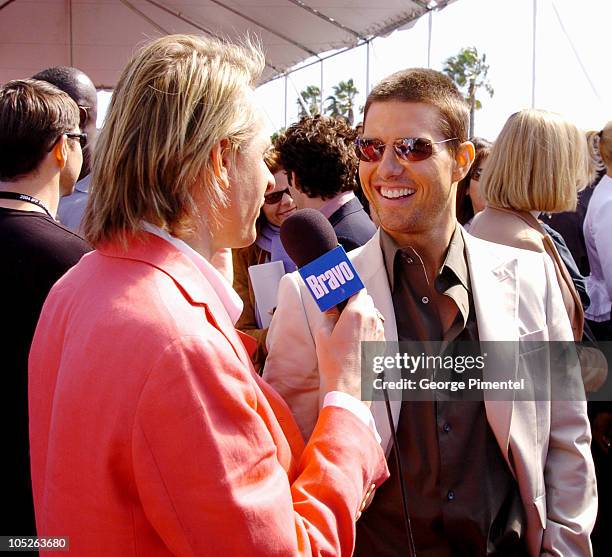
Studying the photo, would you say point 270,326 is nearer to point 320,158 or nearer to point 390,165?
point 390,165

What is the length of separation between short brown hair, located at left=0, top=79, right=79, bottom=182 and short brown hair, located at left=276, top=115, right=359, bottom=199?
4.78 ft

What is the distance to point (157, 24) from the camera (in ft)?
33.7

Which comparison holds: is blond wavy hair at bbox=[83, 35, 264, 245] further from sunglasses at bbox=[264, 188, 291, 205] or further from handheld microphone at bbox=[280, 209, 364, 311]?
sunglasses at bbox=[264, 188, 291, 205]

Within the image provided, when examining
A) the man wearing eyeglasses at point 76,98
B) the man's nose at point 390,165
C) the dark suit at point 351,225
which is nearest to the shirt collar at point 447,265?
the man's nose at point 390,165

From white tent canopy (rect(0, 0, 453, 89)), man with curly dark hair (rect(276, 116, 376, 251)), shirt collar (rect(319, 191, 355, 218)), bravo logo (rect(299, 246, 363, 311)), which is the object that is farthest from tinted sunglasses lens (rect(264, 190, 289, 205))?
white tent canopy (rect(0, 0, 453, 89))

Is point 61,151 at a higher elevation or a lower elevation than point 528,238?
higher

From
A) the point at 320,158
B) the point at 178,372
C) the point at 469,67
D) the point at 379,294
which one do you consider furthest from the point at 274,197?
the point at 469,67

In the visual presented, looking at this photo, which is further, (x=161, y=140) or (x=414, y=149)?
(x=414, y=149)

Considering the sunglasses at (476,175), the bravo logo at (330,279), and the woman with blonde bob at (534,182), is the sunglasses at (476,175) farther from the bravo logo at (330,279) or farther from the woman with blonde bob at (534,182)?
the bravo logo at (330,279)

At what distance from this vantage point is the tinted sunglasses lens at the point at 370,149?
240 cm

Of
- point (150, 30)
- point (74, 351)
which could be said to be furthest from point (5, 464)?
point (150, 30)

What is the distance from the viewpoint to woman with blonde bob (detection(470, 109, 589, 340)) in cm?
316

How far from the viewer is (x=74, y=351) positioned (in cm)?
125

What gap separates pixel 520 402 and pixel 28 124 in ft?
6.74
